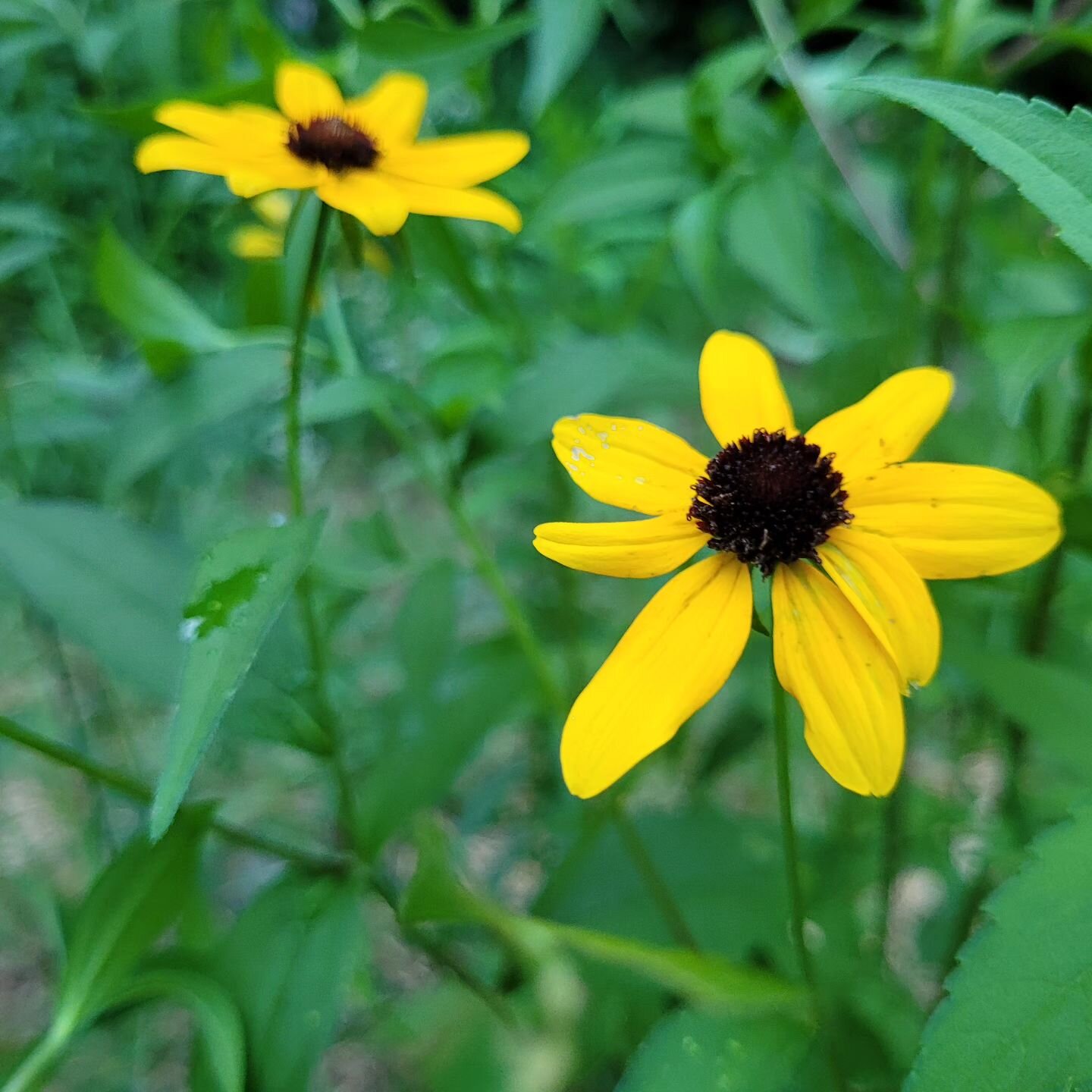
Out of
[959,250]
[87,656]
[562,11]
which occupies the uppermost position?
[562,11]

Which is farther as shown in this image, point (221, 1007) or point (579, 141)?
point (579, 141)

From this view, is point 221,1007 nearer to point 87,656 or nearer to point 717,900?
point 717,900

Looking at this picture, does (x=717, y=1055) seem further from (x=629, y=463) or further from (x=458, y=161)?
(x=458, y=161)

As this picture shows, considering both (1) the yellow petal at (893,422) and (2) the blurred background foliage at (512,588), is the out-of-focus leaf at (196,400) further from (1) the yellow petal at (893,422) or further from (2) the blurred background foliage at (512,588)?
(1) the yellow petal at (893,422)

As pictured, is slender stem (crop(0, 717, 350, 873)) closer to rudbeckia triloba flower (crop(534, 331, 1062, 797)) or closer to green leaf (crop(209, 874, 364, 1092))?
green leaf (crop(209, 874, 364, 1092))

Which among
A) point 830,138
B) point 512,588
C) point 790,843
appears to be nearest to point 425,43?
point 830,138

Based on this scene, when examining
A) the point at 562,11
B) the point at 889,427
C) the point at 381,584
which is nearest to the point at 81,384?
the point at 381,584

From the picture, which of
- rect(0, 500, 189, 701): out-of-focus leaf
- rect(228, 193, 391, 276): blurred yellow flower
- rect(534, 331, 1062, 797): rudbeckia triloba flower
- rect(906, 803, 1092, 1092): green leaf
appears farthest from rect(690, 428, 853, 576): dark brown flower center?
rect(228, 193, 391, 276): blurred yellow flower
